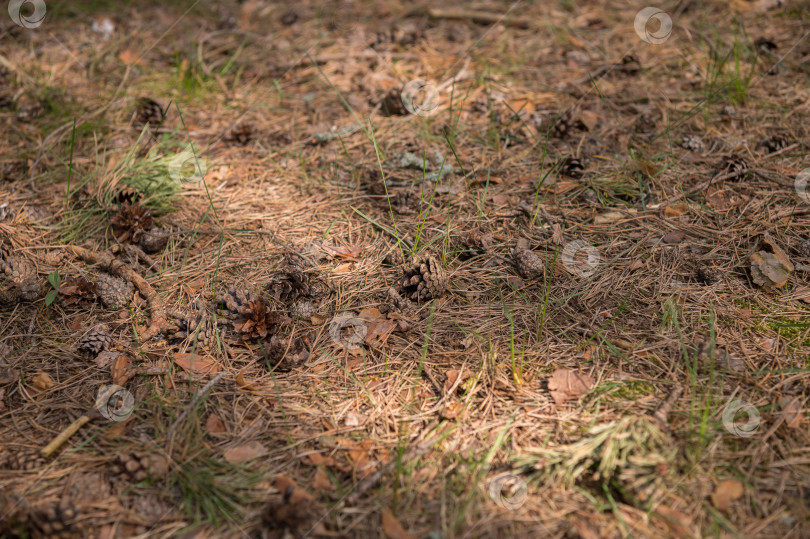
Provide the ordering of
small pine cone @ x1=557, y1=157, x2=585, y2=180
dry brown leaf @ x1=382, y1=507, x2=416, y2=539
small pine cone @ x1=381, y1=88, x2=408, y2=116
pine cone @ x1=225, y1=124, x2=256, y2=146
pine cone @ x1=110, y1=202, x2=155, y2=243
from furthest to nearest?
small pine cone @ x1=381, y1=88, x2=408, y2=116 → pine cone @ x1=225, y1=124, x2=256, y2=146 → small pine cone @ x1=557, y1=157, x2=585, y2=180 → pine cone @ x1=110, y1=202, x2=155, y2=243 → dry brown leaf @ x1=382, y1=507, x2=416, y2=539

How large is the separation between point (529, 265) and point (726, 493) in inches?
38.5

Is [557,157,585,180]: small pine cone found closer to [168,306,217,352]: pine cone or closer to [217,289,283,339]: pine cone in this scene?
[217,289,283,339]: pine cone

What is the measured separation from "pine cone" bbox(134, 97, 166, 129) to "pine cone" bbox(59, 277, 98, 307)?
3.90 feet

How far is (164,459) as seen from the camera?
1641 millimetres

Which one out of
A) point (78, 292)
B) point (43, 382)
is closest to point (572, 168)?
point (78, 292)

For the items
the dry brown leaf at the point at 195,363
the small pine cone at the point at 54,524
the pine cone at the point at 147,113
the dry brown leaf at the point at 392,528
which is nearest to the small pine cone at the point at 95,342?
the dry brown leaf at the point at 195,363

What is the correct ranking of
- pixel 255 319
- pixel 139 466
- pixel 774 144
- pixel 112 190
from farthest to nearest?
1. pixel 774 144
2. pixel 112 190
3. pixel 255 319
4. pixel 139 466

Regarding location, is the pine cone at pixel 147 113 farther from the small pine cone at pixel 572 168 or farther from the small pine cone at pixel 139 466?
the small pine cone at pixel 572 168

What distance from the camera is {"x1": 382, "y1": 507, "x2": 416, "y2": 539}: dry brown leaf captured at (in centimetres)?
147

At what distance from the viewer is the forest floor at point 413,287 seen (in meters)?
1.57

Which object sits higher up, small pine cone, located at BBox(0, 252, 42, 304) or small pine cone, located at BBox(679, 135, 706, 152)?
small pine cone, located at BBox(0, 252, 42, 304)

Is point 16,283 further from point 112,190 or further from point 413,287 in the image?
point 413,287

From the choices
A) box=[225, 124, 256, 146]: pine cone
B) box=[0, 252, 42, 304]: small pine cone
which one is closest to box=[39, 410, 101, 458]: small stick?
box=[0, 252, 42, 304]: small pine cone

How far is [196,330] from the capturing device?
202cm
